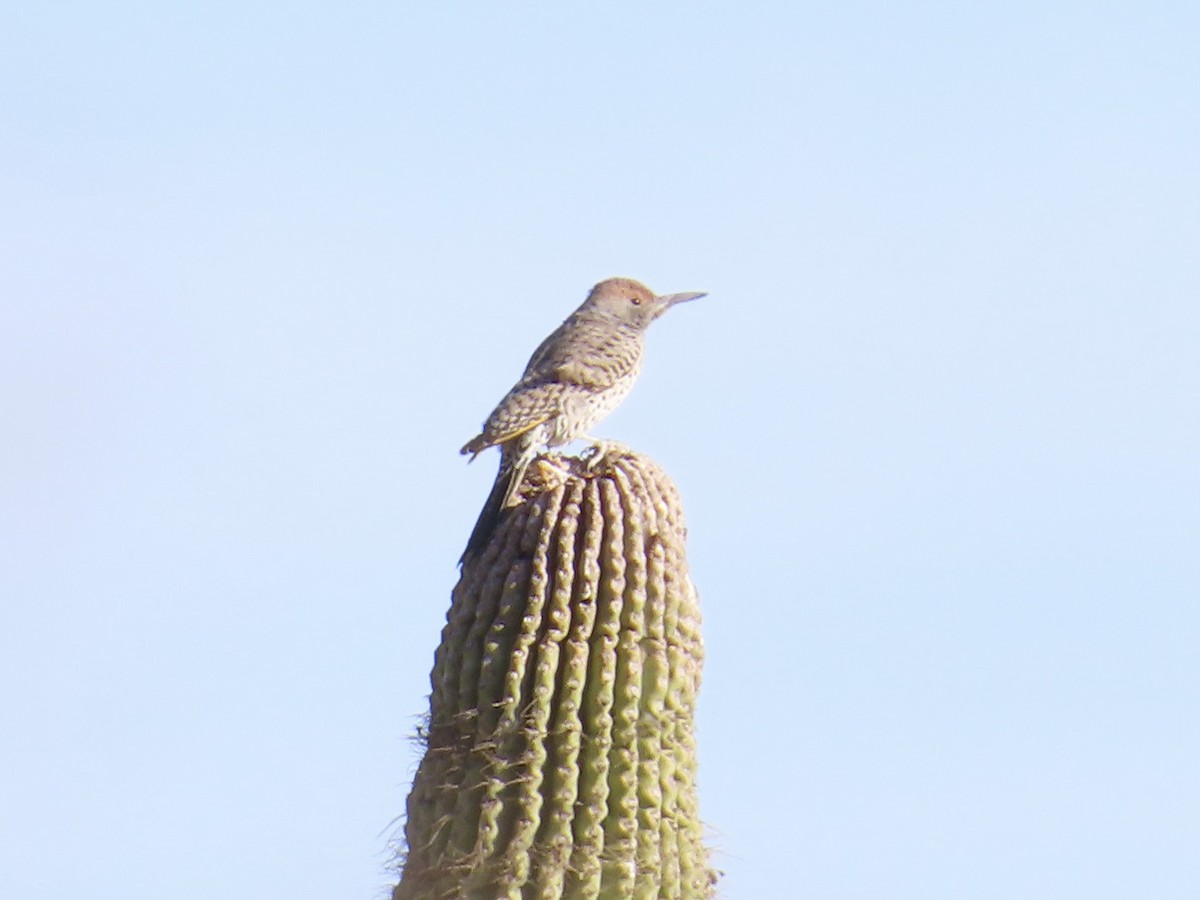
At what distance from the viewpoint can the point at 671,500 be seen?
5207 mm

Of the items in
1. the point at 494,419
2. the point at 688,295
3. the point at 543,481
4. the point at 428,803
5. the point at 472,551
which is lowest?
the point at 428,803

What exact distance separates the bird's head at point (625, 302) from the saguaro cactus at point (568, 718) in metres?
4.23

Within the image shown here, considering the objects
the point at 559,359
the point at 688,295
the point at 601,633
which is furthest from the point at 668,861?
the point at 688,295

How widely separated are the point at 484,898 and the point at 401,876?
1.26ft

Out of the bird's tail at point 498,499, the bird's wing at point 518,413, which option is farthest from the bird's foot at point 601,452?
the bird's wing at point 518,413

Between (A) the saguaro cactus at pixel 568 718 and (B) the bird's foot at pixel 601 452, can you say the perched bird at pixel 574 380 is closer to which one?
(B) the bird's foot at pixel 601 452

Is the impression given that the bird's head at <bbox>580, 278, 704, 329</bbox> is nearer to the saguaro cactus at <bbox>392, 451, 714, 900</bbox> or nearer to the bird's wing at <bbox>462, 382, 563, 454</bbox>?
the bird's wing at <bbox>462, 382, 563, 454</bbox>

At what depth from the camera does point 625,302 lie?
9.40 meters

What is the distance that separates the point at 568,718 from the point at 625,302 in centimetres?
488

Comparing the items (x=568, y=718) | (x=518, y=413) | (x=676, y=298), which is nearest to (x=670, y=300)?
(x=676, y=298)

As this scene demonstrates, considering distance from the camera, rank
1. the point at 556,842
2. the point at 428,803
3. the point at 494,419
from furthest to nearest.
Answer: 1. the point at 494,419
2. the point at 428,803
3. the point at 556,842

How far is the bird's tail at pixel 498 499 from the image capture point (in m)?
5.37

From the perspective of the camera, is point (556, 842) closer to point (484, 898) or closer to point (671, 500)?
point (484, 898)

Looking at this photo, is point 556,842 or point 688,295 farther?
point 688,295
